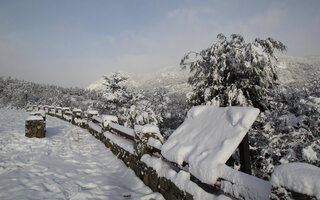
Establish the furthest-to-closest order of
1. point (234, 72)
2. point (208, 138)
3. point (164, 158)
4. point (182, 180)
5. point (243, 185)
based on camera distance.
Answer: point (234, 72) → point (164, 158) → point (182, 180) → point (208, 138) → point (243, 185)

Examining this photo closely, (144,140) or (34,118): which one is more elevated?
(34,118)

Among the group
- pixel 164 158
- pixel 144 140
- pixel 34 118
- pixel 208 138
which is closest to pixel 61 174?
pixel 144 140

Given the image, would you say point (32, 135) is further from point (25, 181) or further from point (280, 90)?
point (280, 90)

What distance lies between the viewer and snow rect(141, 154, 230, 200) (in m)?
2.55

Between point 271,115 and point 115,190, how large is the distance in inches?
335

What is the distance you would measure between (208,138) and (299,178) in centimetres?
148

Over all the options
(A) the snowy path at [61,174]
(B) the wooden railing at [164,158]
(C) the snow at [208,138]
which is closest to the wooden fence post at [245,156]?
(B) the wooden railing at [164,158]

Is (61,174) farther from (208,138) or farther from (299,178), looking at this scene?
(299,178)

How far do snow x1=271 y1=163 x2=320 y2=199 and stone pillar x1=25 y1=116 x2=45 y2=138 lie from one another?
895 cm

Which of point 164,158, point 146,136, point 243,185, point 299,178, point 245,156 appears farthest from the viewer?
point 146,136

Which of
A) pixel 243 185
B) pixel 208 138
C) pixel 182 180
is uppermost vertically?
pixel 208 138

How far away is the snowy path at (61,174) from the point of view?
384 cm

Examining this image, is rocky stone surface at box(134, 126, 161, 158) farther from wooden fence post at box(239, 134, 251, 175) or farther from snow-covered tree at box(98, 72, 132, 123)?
snow-covered tree at box(98, 72, 132, 123)

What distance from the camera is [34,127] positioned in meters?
8.25
